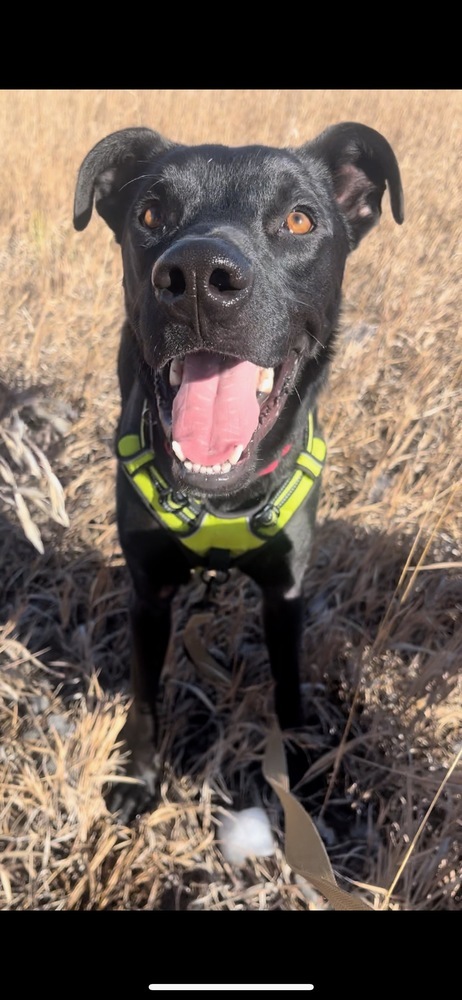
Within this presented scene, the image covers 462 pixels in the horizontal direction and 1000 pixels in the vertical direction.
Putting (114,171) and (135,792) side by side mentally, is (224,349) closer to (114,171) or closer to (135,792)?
(114,171)

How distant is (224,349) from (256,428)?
20cm

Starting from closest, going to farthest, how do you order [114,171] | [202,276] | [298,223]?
[202,276] < [298,223] < [114,171]

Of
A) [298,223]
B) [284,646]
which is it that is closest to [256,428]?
[298,223]

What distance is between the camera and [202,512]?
58.5 inches

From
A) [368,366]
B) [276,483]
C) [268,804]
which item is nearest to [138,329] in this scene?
[276,483]

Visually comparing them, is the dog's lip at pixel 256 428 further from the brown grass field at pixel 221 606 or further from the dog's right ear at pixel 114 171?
the dog's right ear at pixel 114 171

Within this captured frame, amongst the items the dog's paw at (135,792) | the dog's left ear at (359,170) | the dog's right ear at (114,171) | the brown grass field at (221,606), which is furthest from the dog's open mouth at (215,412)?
the dog's paw at (135,792)

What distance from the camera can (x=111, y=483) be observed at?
252cm

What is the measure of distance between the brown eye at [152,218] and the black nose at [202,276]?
1.12ft

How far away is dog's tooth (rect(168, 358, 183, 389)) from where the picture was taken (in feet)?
4.38

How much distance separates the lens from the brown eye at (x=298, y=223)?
1.38 meters

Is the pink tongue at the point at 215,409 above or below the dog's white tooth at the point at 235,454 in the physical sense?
above
